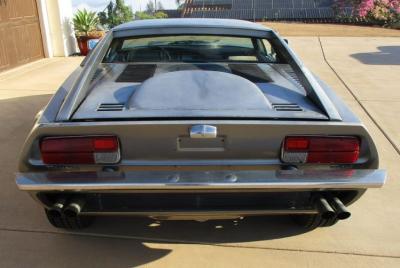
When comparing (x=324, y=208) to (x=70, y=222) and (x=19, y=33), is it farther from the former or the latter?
(x=19, y=33)

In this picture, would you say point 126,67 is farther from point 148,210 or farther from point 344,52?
point 344,52

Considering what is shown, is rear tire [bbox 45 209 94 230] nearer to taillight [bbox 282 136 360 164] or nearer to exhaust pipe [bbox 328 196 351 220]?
taillight [bbox 282 136 360 164]

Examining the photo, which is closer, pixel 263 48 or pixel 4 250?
pixel 4 250

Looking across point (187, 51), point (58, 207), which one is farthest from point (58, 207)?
point (187, 51)

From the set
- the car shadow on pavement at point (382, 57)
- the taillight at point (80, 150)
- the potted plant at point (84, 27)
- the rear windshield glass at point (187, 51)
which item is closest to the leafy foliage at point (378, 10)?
the car shadow on pavement at point (382, 57)

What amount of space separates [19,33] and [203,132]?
7809 mm

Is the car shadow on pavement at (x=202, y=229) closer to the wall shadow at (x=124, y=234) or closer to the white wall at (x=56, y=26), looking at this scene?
the wall shadow at (x=124, y=234)

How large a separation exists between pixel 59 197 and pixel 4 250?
27.3 inches

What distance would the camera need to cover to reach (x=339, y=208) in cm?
219

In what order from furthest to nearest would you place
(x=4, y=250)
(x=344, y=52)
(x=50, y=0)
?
(x=344, y=52) → (x=50, y=0) → (x=4, y=250)

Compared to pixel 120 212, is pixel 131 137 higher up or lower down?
higher up

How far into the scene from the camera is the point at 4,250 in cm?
260

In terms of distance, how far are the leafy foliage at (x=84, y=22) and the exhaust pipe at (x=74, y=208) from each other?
332 inches

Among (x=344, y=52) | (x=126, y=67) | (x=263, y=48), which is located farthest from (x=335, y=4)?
(x=126, y=67)
